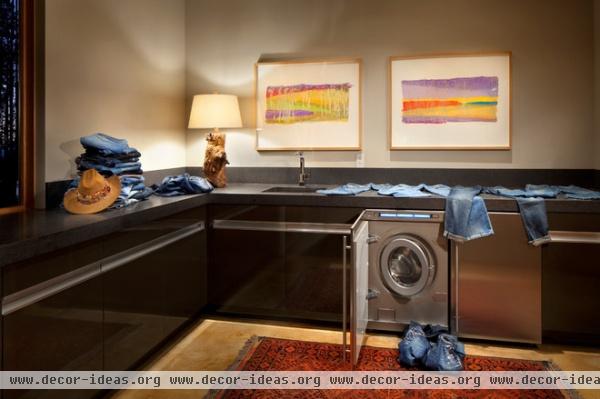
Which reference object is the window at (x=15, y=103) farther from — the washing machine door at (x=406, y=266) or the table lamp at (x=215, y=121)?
the washing machine door at (x=406, y=266)

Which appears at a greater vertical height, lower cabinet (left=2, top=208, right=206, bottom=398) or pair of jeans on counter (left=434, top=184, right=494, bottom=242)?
pair of jeans on counter (left=434, top=184, right=494, bottom=242)

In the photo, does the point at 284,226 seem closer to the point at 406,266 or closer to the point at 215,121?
the point at 406,266

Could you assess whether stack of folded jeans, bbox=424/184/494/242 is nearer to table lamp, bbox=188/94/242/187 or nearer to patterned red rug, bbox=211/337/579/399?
patterned red rug, bbox=211/337/579/399

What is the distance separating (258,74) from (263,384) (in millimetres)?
2392

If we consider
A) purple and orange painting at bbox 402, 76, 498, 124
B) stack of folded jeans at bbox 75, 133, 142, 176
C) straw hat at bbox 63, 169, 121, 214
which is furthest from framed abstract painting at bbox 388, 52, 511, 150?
straw hat at bbox 63, 169, 121, 214

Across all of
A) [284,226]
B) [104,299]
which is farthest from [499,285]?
[104,299]

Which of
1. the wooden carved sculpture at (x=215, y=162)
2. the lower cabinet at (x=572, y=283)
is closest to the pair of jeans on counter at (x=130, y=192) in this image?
the wooden carved sculpture at (x=215, y=162)

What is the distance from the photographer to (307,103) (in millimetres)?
3727

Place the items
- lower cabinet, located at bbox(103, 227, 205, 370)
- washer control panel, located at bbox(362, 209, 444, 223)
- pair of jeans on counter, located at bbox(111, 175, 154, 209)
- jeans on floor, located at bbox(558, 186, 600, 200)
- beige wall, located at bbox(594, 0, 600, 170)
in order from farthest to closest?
beige wall, located at bbox(594, 0, 600, 170) → washer control panel, located at bbox(362, 209, 444, 223) → jeans on floor, located at bbox(558, 186, 600, 200) → pair of jeans on counter, located at bbox(111, 175, 154, 209) → lower cabinet, located at bbox(103, 227, 205, 370)

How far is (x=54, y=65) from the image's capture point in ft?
8.33

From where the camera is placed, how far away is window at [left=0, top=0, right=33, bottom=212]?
7.67ft

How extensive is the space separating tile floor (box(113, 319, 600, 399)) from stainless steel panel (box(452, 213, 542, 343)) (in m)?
0.10

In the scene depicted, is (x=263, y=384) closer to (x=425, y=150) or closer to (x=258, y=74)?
(x=425, y=150)

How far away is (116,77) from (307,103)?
4.60 ft
